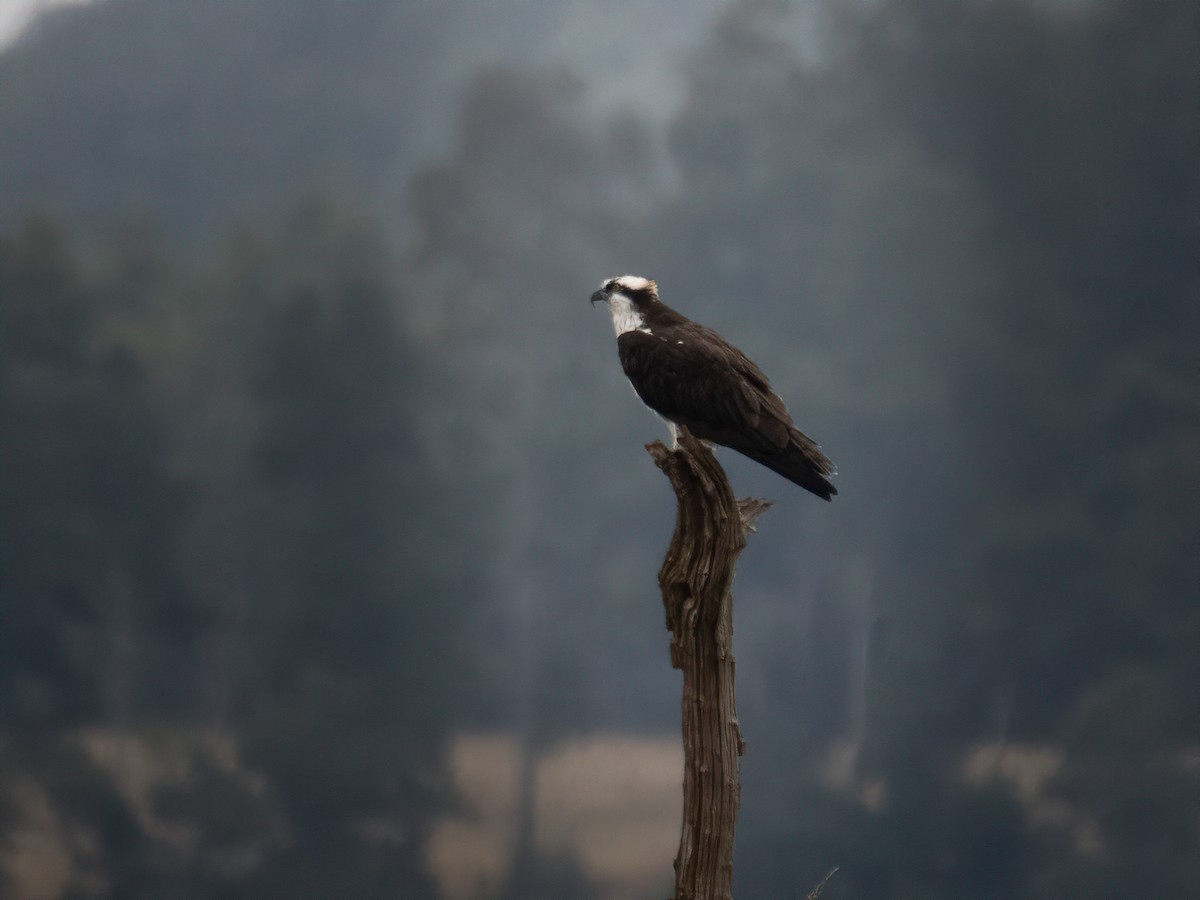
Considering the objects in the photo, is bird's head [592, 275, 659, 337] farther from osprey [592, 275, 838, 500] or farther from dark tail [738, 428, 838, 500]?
dark tail [738, 428, 838, 500]

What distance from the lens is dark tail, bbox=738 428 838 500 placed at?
5930mm

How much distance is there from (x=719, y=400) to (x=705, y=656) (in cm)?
154

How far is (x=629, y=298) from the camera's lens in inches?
257

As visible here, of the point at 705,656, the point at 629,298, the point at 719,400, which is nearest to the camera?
the point at 705,656

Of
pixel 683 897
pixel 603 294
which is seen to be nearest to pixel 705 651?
pixel 683 897

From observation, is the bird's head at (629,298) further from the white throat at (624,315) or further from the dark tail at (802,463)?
the dark tail at (802,463)

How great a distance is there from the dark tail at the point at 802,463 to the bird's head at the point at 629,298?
3.97 feet

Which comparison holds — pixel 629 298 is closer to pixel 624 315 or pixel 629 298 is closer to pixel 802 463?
pixel 624 315

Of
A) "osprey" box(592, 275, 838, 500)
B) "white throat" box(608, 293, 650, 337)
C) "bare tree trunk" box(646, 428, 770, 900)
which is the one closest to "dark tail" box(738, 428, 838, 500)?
"osprey" box(592, 275, 838, 500)

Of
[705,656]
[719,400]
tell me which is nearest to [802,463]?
[719,400]

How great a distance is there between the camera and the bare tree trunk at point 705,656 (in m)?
5.48

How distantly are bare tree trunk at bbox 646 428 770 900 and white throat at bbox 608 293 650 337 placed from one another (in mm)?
1140

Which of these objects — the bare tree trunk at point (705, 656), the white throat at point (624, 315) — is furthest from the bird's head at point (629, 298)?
the bare tree trunk at point (705, 656)

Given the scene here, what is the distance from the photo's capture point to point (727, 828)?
18.0 ft
